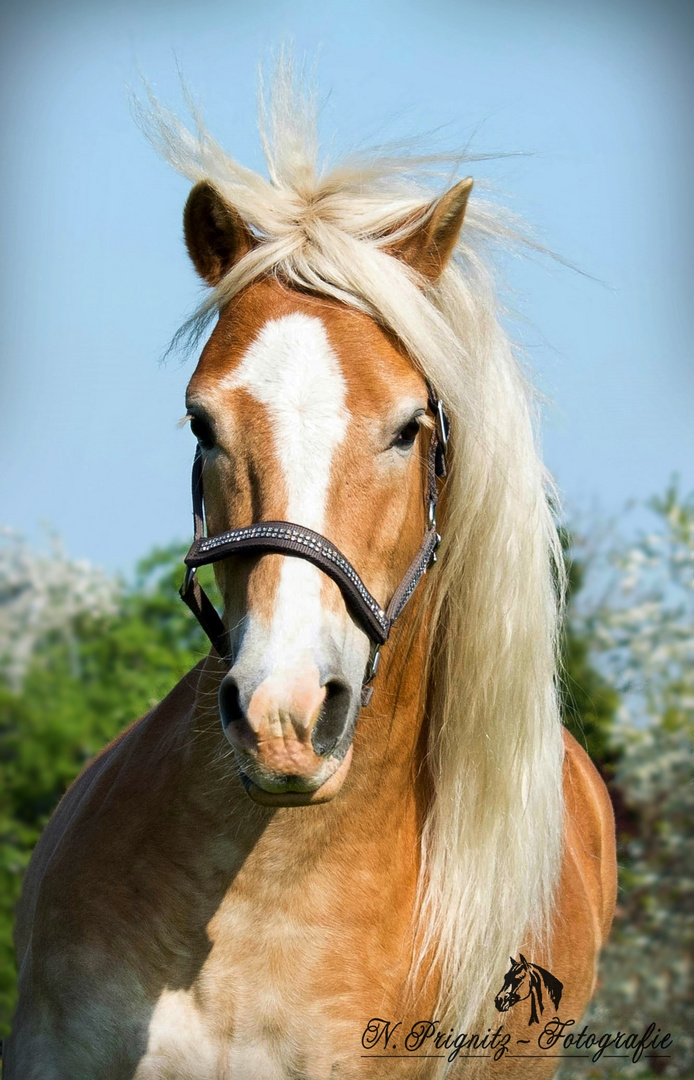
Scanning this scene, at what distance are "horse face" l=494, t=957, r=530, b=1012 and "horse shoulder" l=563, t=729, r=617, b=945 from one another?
1.72 feet

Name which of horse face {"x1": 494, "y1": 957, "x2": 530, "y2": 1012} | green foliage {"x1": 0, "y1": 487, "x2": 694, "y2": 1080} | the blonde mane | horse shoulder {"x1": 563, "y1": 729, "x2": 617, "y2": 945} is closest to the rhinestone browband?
the blonde mane

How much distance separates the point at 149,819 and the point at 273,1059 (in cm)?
67

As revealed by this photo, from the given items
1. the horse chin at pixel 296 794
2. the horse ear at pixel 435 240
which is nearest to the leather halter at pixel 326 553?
the horse chin at pixel 296 794

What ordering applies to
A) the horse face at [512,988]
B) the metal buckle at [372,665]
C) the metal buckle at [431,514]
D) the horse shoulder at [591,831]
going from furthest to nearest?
the horse shoulder at [591,831] → the horse face at [512,988] → the metal buckle at [431,514] → the metal buckle at [372,665]

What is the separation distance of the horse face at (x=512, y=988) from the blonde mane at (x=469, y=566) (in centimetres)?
5

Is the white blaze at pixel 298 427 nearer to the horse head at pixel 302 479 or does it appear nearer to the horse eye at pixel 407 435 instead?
the horse head at pixel 302 479

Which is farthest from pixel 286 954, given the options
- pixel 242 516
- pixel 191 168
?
pixel 191 168

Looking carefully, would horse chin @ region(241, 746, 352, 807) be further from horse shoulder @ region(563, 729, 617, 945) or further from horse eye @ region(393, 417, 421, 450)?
horse shoulder @ region(563, 729, 617, 945)

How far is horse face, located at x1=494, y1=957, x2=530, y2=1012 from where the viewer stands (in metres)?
2.88

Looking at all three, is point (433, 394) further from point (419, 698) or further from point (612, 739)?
point (612, 739)

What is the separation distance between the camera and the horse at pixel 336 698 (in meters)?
2.28

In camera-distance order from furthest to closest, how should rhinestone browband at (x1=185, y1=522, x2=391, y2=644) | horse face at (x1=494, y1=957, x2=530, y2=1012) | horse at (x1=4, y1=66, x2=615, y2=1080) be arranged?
horse face at (x1=494, y1=957, x2=530, y2=1012) → horse at (x1=4, y1=66, x2=615, y2=1080) → rhinestone browband at (x1=185, y1=522, x2=391, y2=644)

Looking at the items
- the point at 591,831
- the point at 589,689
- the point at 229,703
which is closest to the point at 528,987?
the point at 591,831

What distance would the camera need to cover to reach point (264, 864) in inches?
101
